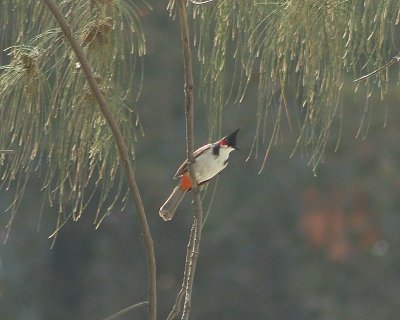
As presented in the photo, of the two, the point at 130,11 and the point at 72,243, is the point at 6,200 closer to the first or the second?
the point at 72,243

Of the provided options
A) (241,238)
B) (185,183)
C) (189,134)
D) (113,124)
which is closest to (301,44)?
(189,134)

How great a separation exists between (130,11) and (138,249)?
8.80 m

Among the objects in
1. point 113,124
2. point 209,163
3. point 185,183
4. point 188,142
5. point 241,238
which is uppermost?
point 113,124

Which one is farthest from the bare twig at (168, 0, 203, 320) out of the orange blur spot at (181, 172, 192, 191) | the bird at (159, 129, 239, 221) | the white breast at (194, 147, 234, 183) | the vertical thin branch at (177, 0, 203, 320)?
the orange blur spot at (181, 172, 192, 191)

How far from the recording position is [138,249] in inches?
447

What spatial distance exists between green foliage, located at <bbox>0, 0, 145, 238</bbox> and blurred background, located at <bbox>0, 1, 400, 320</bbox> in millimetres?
7536

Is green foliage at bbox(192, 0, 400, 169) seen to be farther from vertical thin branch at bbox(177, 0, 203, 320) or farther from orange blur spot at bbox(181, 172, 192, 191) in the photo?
orange blur spot at bbox(181, 172, 192, 191)

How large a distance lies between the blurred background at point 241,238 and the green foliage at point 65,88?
24.7 feet

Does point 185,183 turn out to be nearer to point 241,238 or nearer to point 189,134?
point 189,134

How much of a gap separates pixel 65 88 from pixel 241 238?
8.49 meters

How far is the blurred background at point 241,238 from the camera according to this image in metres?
10.5

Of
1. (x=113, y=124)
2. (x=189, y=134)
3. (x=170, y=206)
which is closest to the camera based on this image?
(x=113, y=124)

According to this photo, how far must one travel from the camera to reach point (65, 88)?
2.57 meters

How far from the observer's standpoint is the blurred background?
10516 millimetres
